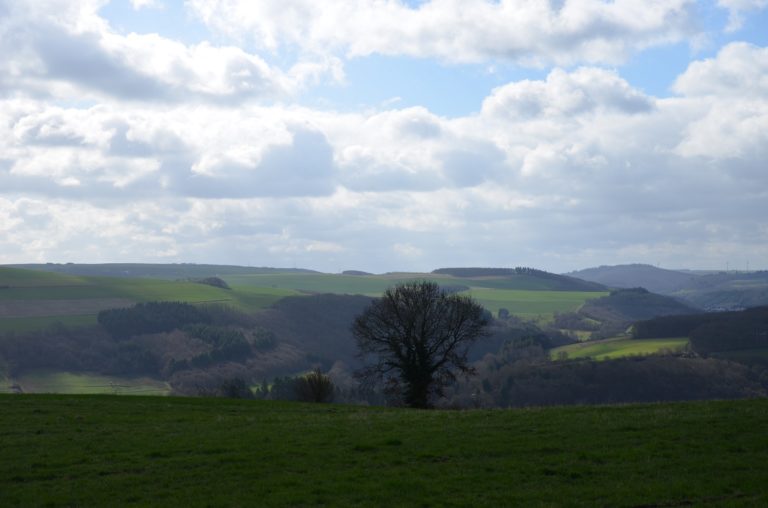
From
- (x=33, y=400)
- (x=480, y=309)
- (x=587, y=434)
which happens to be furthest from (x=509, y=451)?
(x=480, y=309)

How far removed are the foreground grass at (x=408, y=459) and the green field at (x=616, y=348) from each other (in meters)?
110

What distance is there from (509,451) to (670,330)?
15433 centimetres

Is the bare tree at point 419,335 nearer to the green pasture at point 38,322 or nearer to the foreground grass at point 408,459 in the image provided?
the foreground grass at point 408,459

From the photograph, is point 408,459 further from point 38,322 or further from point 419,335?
point 38,322

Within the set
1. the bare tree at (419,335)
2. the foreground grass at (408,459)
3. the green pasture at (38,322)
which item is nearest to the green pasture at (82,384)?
the green pasture at (38,322)

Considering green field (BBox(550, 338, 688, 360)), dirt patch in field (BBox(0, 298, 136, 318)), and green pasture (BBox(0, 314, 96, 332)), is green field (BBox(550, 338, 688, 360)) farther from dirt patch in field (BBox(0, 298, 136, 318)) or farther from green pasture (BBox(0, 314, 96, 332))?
dirt patch in field (BBox(0, 298, 136, 318))

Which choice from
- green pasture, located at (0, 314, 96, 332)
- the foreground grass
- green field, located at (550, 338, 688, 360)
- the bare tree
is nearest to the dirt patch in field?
green pasture, located at (0, 314, 96, 332)

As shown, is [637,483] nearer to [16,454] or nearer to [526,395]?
[16,454]

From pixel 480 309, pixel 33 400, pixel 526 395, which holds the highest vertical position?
pixel 480 309

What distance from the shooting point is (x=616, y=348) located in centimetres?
14750

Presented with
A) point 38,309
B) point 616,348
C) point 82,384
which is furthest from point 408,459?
point 38,309

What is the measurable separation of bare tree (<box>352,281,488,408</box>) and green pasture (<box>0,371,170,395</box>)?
308 feet

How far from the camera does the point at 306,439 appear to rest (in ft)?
76.1

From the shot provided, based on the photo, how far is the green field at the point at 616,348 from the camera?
13812cm
